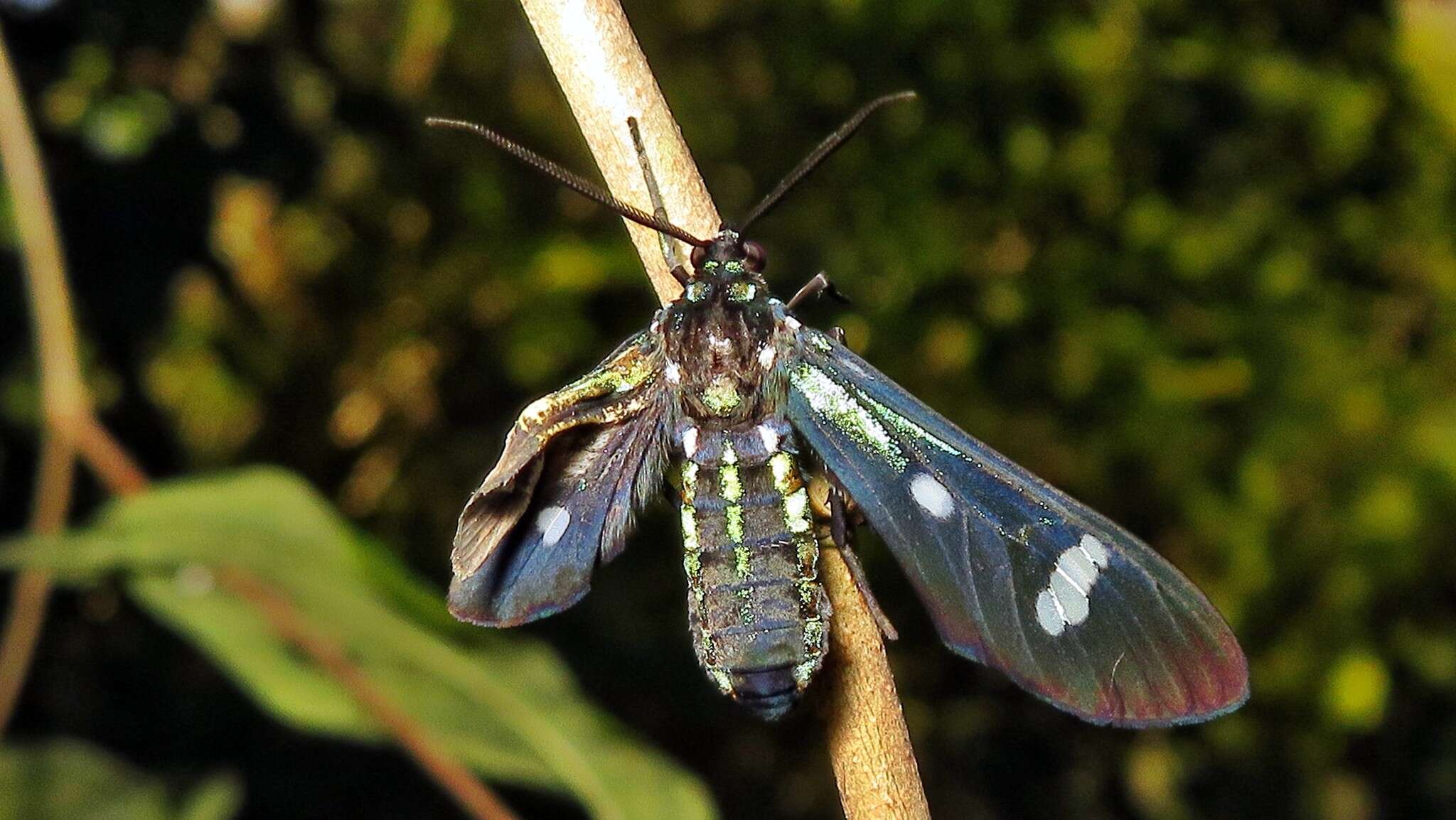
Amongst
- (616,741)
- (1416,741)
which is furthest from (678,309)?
(1416,741)

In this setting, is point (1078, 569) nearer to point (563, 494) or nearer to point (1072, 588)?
point (1072, 588)

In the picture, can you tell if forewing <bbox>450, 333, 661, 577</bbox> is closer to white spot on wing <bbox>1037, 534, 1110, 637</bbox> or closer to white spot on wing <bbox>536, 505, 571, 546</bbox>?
white spot on wing <bbox>536, 505, 571, 546</bbox>

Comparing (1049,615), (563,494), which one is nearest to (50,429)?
(563,494)

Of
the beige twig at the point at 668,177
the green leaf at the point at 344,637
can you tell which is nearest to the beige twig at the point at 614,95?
the beige twig at the point at 668,177

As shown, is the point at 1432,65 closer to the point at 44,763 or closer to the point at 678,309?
the point at 678,309

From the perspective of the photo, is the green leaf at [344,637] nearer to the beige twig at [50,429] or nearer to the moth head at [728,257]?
the beige twig at [50,429]

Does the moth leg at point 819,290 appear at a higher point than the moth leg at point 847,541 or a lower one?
higher
